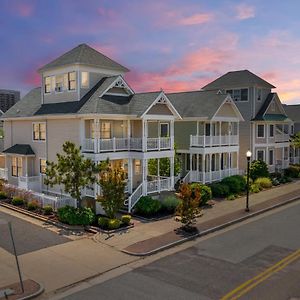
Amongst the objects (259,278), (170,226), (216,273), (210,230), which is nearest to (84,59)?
(170,226)

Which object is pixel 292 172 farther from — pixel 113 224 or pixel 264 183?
pixel 113 224

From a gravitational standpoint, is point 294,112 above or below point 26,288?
above

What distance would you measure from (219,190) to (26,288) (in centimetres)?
2045

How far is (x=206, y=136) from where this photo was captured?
33.6 m

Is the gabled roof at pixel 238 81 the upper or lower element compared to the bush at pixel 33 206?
upper

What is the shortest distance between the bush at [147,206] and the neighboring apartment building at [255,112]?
19547mm

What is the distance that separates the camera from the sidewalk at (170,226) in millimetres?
17875

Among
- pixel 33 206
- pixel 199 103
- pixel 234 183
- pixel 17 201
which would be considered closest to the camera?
pixel 33 206

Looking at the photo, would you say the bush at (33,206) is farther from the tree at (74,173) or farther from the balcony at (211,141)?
the balcony at (211,141)

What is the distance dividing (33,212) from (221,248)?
1235cm

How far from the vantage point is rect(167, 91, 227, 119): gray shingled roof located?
33.5m

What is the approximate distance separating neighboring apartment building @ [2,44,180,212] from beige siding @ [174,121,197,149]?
365 centimetres

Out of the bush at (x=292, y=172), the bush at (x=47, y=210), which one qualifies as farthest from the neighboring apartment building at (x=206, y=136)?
the bush at (x=47, y=210)

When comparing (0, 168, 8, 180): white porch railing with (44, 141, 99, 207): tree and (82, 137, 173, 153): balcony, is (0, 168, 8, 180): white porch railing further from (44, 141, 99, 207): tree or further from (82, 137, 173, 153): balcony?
(44, 141, 99, 207): tree
